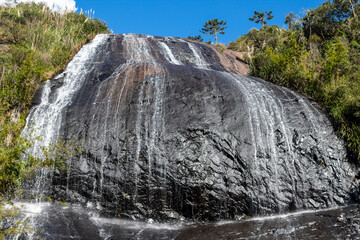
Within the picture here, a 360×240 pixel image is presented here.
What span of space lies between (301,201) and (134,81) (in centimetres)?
619

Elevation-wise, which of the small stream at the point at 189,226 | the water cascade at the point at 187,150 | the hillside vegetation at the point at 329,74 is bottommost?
the small stream at the point at 189,226

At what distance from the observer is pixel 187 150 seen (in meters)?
7.32

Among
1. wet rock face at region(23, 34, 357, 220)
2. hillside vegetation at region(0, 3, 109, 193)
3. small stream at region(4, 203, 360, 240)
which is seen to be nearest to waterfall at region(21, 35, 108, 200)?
wet rock face at region(23, 34, 357, 220)

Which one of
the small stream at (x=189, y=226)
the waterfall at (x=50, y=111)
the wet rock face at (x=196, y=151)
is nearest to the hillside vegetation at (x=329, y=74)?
the wet rock face at (x=196, y=151)

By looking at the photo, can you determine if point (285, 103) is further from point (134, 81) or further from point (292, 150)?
point (134, 81)

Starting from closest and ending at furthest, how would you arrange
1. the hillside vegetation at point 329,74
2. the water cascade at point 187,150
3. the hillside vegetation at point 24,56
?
the hillside vegetation at point 24,56 < the water cascade at point 187,150 < the hillside vegetation at point 329,74

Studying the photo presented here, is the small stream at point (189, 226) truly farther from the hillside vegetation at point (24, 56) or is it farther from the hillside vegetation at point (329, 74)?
the hillside vegetation at point (329, 74)

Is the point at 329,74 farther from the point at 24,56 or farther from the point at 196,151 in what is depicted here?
the point at 24,56

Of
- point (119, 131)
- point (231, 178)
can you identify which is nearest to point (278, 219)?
point (231, 178)

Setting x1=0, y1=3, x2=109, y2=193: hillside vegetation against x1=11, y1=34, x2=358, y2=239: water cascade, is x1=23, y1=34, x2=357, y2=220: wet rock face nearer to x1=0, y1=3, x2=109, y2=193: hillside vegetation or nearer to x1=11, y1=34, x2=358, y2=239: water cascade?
x1=11, y1=34, x2=358, y2=239: water cascade

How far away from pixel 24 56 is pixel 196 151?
8013 mm

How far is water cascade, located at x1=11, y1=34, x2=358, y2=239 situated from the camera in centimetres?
675

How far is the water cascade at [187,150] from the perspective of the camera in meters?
6.75

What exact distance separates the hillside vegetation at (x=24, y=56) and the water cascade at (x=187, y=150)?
0.54 m
